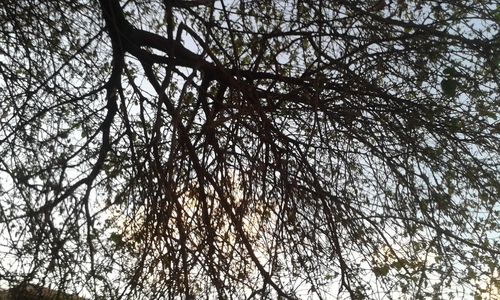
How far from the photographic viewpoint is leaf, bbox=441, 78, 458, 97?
4316 millimetres

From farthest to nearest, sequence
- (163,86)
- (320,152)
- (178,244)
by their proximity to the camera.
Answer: (320,152), (163,86), (178,244)

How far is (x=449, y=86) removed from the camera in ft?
14.2

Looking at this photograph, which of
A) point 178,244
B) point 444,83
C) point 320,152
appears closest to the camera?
point 178,244

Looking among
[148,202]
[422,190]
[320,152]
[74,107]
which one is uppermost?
[74,107]

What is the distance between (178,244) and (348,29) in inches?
80.1

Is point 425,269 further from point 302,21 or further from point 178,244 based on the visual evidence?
point 302,21

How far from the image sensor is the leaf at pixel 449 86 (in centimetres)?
432

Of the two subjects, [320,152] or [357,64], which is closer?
[357,64]

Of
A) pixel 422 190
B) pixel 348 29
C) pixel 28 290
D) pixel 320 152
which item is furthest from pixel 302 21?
pixel 28 290

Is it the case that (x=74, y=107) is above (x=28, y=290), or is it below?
above

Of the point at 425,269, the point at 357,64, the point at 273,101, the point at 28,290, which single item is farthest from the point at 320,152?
the point at 28,290

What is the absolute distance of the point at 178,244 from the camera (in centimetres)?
405

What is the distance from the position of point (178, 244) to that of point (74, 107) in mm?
2043

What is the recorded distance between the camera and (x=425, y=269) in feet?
13.3
